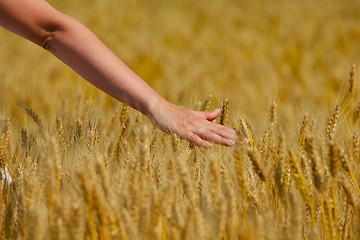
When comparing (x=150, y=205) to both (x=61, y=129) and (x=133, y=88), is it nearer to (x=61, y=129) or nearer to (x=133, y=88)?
(x=133, y=88)

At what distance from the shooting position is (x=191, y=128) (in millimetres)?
1222

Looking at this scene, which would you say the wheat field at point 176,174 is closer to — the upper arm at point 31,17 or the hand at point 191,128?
the hand at point 191,128

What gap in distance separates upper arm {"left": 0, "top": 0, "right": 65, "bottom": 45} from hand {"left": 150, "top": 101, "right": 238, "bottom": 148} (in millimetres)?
237

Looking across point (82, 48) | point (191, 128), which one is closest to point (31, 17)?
point (82, 48)

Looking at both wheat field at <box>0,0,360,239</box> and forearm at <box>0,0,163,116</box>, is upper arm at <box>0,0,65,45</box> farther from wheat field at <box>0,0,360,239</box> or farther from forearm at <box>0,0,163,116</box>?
wheat field at <box>0,0,360,239</box>

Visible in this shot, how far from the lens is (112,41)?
4676mm

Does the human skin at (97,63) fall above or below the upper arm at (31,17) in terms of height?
below

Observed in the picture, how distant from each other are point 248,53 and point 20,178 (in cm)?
346

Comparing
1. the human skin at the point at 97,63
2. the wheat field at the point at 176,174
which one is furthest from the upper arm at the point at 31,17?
the wheat field at the point at 176,174

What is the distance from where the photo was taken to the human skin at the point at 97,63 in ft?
3.94

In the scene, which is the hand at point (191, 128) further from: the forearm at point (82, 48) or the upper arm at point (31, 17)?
the upper arm at point (31, 17)

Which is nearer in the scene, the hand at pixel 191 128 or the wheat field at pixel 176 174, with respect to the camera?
the wheat field at pixel 176 174

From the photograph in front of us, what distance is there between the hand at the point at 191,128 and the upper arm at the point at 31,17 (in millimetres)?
237

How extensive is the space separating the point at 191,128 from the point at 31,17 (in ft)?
1.11
